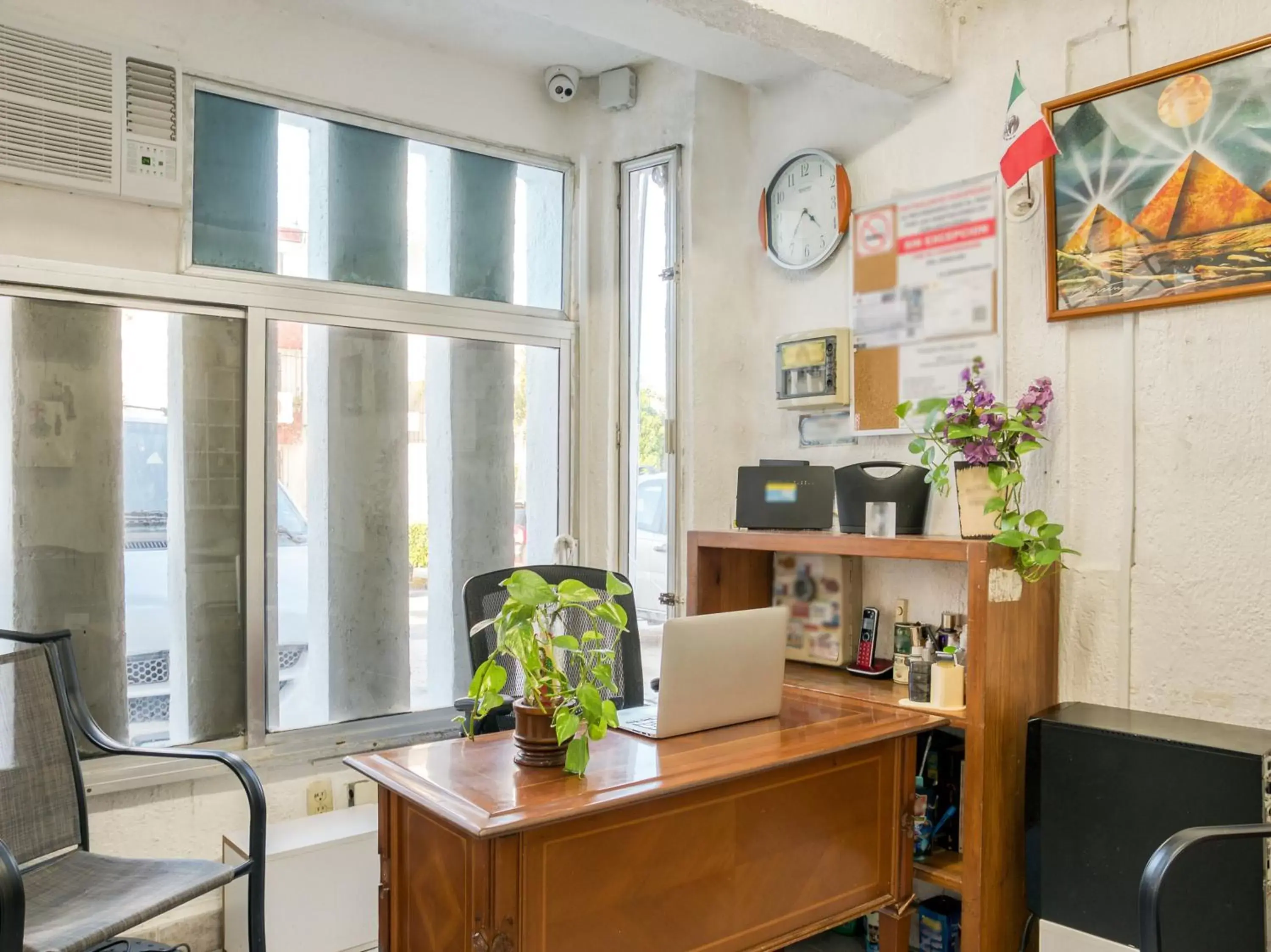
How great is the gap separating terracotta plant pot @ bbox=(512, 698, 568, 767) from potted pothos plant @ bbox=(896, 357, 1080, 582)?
45.0 inches

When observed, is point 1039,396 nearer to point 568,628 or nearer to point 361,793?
point 568,628

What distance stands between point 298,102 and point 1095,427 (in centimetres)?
252

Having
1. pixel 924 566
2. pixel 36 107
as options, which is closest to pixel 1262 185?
pixel 924 566

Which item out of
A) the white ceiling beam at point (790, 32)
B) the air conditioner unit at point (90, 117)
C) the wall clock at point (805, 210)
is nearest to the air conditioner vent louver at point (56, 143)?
the air conditioner unit at point (90, 117)

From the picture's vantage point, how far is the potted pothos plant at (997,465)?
223 centimetres

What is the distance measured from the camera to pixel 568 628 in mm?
2693

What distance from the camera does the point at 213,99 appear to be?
109 inches

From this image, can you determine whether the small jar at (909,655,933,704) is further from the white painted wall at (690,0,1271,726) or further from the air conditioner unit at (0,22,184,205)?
the air conditioner unit at (0,22,184,205)

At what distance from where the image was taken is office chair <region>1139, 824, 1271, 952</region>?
4.68ft

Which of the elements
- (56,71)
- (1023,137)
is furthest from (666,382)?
(56,71)

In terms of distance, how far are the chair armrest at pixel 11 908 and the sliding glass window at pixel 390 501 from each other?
3.84 feet

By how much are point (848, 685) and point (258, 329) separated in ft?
6.61

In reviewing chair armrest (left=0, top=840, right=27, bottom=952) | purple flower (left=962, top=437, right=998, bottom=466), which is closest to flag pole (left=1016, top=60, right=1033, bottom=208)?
purple flower (left=962, top=437, right=998, bottom=466)

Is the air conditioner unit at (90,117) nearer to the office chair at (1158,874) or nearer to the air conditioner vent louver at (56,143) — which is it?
the air conditioner vent louver at (56,143)
